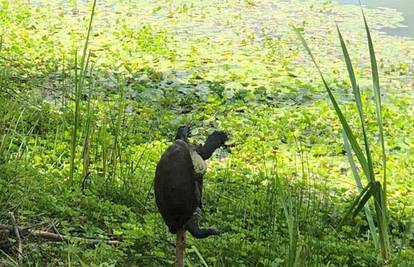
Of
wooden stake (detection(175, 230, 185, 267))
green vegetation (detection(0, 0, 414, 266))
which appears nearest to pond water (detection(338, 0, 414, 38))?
green vegetation (detection(0, 0, 414, 266))

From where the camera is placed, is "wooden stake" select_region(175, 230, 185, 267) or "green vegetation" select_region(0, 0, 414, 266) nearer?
"wooden stake" select_region(175, 230, 185, 267)

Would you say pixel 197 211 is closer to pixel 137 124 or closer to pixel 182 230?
pixel 182 230

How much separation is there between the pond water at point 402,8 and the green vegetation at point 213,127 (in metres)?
0.19

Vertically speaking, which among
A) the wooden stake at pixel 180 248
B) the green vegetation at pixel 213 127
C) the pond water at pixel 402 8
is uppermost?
the wooden stake at pixel 180 248

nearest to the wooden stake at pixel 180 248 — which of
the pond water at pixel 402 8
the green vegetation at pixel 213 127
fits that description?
the green vegetation at pixel 213 127

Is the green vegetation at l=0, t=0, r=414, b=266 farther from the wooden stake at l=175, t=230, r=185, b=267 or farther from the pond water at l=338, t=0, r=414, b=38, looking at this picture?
the wooden stake at l=175, t=230, r=185, b=267

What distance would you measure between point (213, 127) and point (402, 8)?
614 cm

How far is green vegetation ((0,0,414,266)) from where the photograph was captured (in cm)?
307

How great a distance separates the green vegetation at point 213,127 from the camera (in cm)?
307

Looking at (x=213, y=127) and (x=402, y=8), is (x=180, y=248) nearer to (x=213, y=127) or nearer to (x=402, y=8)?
(x=213, y=127)

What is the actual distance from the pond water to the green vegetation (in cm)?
19

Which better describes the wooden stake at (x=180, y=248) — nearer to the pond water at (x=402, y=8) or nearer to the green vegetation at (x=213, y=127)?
the green vegetation at (x=213, y=127)

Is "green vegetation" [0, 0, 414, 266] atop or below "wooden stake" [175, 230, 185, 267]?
below

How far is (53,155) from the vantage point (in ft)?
15.2
